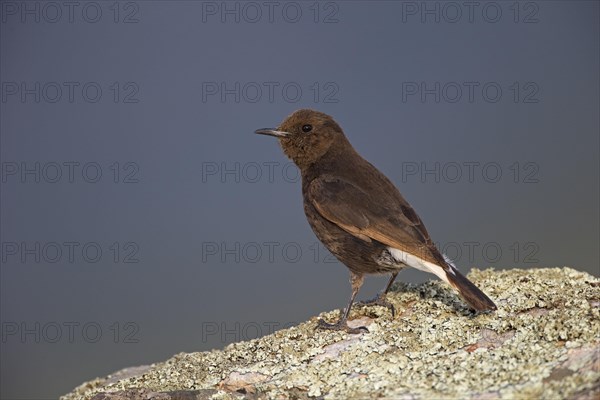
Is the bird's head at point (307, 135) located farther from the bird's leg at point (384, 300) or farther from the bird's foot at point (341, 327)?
the bird's foot at point (341, 327)

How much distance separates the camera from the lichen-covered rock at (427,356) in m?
3.17

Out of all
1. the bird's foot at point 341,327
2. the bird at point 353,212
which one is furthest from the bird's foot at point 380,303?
the bird's foot at point 341,327

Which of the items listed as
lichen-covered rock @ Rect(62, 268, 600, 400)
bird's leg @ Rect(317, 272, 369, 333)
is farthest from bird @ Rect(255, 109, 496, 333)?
lichen-covered rock @ Rect(62, 268, 600, 400)

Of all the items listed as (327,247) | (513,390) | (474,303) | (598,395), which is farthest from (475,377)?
(327,247)

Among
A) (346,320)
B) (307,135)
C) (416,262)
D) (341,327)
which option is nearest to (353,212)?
(416,262)

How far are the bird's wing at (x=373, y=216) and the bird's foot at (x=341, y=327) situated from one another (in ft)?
2.31

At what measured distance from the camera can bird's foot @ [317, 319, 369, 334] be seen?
15.4 ft

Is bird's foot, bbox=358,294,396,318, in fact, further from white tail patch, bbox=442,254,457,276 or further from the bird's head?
the bird's head

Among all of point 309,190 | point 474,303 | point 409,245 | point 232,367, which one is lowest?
point 232,367

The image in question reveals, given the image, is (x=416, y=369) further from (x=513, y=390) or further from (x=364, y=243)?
(x=364, y=243)

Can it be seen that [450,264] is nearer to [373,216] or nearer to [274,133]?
[373,216]

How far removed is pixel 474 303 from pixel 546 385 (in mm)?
1443

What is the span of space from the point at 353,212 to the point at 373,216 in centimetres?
17

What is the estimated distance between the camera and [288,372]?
13.4 ft
